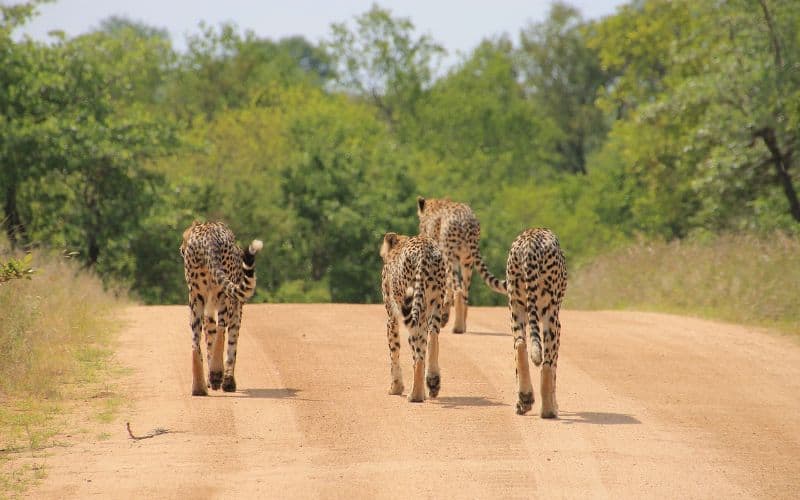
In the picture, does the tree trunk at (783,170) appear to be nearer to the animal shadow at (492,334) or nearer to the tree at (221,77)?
the animal shadow at (492,334)

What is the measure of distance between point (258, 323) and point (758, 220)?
56.4 ft

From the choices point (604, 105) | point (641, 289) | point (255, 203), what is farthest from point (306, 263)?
point (641, 289)

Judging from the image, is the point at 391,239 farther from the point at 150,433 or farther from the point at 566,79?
the point at 566,79

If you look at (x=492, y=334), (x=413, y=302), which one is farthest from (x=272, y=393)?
(x=492, y=334)

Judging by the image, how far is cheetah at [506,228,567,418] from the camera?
1159 cm

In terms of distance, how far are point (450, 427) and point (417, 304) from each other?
1.55 m

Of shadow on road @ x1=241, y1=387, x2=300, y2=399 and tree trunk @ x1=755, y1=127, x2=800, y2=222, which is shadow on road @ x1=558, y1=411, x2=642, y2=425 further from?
tree trunk @ x1=755, y1=127, x2=800, y2=222

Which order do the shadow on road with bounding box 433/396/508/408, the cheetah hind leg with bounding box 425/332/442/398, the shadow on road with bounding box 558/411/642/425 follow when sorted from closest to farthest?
the shadow on road with bounding box 558/411/642/425 < the shadow on road with bounding box 433/396/508/408 < the cheetah hind leg with bounding box 425/332/442/398

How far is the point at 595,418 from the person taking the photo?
11.8 m

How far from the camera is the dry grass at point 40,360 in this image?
10594 mm

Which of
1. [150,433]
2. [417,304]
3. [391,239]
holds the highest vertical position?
[391,239]

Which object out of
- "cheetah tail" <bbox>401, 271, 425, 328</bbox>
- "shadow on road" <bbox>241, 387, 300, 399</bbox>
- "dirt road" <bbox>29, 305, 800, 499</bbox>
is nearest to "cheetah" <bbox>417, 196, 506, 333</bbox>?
"dirt road" <bbox>29, 305, 800, 499</bbox>

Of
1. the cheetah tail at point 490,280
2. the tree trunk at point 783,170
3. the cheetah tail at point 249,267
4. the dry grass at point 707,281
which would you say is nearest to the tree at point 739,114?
the tree trunk at point 783,170

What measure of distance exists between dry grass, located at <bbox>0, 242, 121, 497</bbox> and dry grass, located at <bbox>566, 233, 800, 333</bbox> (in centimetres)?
997
